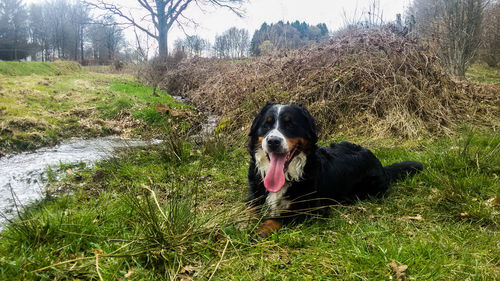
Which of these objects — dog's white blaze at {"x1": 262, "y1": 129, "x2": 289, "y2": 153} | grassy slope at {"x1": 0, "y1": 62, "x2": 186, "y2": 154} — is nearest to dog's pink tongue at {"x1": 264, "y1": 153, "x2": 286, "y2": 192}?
dog's white blaze at {"x1": 262, "y1": 129, "x2": 289, "y2": 153}

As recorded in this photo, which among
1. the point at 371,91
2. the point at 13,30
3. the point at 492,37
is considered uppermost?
the point at 13,30

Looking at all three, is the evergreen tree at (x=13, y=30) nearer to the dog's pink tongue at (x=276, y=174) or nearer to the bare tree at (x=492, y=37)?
the dog's pink tongue at (x=276, y=174)

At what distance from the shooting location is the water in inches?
147

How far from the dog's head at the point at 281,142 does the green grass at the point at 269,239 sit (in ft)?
1.49

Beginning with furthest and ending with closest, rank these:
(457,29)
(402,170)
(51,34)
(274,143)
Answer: (51,34) < (457,29) < (402,170) < (274,143)

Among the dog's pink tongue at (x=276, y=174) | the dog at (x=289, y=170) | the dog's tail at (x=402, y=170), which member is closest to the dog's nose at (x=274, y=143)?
the dog at (x=289, y=170)

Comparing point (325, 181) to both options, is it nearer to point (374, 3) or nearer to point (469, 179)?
point (469, 179)

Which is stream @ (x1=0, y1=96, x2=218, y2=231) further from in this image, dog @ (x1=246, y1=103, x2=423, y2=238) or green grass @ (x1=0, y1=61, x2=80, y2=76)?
green grass @ (x1=0, y1=61, x2=80, y2=76)

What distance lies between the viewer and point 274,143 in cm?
247

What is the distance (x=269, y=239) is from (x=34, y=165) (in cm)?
479

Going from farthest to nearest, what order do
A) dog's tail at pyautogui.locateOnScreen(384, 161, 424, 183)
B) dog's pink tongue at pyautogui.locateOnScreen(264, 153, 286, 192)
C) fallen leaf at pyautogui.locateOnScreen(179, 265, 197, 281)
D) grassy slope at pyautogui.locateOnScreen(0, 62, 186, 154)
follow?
1. grassy slope at pyautogui.locateOnScreen(0, 62, 186, 154)
2. dog's tail at pyautogui.locateOnScreen(384, 161, 424, 183)
3. dog's pink tongue at pyautogui.locateOnScreen(264, 153, 286, 192)
4. fallen leaf at pyautogui.locateOnScreen(179, 265, 197, 281)

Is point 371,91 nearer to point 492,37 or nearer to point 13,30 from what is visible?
point 492,37

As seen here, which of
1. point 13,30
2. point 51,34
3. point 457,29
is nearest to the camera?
point 457,29

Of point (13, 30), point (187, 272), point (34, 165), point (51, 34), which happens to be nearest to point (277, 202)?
point (187, 272)
